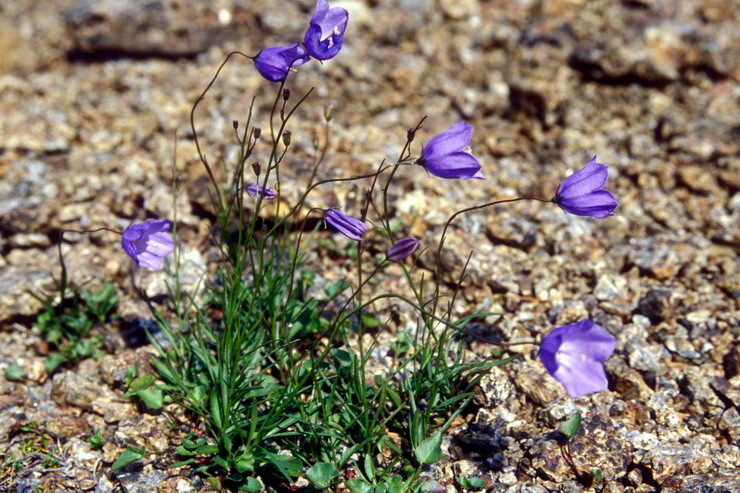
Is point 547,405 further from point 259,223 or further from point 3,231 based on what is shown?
point 3,231

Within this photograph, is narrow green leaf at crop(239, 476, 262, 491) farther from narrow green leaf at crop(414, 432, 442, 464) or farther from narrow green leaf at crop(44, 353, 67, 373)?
narrow green leaf at crop(44, 353, 67, 373)

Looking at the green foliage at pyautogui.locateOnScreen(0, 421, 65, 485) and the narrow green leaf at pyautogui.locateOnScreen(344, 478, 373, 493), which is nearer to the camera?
the narrow green leaf at pyautogui.locateOnScreen(344, 478, 373, 493)

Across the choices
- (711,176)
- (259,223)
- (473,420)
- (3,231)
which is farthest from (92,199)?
(711,176)

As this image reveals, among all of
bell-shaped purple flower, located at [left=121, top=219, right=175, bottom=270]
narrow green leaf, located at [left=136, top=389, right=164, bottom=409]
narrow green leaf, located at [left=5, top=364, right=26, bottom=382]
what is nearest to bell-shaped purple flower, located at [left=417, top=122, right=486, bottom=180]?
bell-shaped purple flower, located at [left=121, top=219, right=175, bottom=270]

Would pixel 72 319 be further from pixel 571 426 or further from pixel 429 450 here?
pixel 571 426

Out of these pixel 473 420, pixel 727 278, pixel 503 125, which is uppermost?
pixel 503 125

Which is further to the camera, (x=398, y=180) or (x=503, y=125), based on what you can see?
(x=503, y=125)

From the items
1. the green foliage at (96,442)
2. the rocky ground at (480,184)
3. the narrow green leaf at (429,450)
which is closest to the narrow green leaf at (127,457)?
the rocky ground at (480,184)

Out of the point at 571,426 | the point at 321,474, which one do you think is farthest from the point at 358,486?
the point at 571,426
